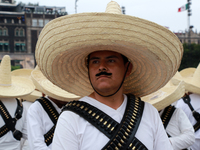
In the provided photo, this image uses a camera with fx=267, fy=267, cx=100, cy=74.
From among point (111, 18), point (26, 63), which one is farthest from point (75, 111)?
point (26, 63)

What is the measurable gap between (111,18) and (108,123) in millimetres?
814

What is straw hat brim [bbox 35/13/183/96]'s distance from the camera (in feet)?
6.32

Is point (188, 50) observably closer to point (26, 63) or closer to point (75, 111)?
point (26, 63)

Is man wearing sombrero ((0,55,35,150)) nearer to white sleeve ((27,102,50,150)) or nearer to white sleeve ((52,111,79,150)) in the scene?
white sleeve ((27,102,50,150))

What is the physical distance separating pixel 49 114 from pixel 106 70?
7.20 ft

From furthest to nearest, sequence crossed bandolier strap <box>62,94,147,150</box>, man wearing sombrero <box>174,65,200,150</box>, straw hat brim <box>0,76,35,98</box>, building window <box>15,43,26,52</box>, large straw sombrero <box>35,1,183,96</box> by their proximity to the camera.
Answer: building window <box>15,43,26,52</box> → straw hat brim <box>0,76,35,98</box> → man wearing sombrero <box>174,65,200,150</box> → crossed bandolier strap <box>62,94,147,150</box> → large straw sombrero <box>35,1,183,96</box>

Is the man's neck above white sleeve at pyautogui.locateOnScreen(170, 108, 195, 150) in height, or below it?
above

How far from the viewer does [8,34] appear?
227 ft

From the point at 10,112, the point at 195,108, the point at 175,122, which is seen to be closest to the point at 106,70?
the point at 175,122

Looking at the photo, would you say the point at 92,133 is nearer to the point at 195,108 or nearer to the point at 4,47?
the point at 195,108

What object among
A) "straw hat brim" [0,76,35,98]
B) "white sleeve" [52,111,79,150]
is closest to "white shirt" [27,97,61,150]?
"straw hat brim" [0,76,35,98]

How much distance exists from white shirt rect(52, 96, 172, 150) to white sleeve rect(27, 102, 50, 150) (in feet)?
5.97

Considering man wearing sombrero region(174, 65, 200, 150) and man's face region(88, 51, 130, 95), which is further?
man wearing sombrero region(174, 65, 200, 150)

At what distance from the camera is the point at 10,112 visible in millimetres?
5180
